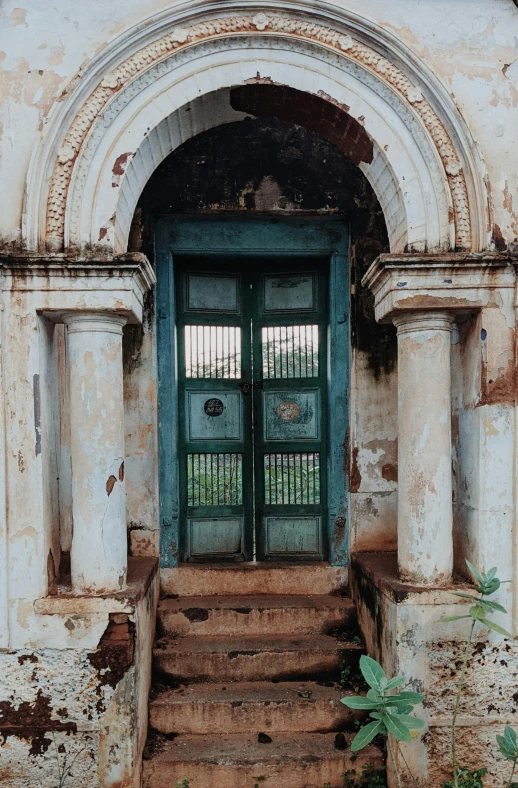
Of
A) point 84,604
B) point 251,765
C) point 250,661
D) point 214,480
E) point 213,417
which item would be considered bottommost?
point 251,765

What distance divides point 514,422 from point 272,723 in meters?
2.46

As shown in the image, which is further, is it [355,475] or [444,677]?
[355,475]

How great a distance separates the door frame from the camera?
484cm

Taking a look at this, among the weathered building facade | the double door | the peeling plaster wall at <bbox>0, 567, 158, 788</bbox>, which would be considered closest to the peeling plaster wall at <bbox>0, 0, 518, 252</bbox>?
the weathered building facade

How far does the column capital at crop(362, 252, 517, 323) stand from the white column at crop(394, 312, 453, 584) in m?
0.11

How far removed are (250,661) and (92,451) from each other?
1.89 meters

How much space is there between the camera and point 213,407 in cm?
510

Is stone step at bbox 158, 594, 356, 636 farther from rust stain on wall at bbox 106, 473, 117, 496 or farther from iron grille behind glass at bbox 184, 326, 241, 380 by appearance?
iron grille behind glass at bbox 184, 326, 241, 380

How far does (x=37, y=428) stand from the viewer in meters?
3.66

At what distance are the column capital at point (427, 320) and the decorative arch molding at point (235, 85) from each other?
1.29 ft

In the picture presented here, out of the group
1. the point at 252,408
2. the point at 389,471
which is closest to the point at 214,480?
the point at 252,408

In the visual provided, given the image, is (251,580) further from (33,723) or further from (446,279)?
(446,279)

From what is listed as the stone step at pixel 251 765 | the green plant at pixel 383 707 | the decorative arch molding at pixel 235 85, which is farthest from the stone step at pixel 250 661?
the decorative arch molding at pixel 235 85

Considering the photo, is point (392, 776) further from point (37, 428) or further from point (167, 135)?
point (167, 135)
